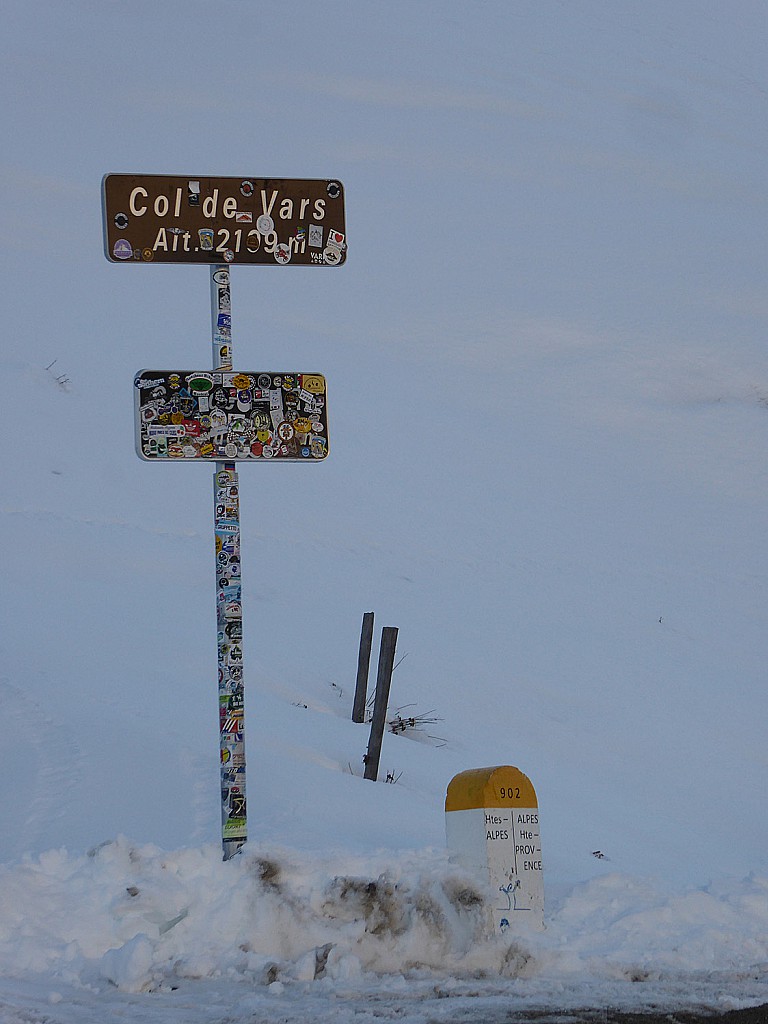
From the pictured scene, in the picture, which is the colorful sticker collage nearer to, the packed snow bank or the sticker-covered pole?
the sticker-covered pole

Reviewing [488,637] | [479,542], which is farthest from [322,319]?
[488,637]

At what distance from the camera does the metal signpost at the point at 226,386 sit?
605 centimetres

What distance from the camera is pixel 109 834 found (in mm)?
7238

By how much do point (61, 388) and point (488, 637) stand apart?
9.87m

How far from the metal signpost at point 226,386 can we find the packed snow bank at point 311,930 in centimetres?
48

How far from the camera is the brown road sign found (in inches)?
243

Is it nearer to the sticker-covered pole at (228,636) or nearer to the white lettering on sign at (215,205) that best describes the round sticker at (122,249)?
the white lettering on sign at (215,205)

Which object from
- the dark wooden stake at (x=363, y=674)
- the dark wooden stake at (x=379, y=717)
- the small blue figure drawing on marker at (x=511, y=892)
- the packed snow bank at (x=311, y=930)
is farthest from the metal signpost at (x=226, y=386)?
the dark wooden stake at (x=363, y=674)

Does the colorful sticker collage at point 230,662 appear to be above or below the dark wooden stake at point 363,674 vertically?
above

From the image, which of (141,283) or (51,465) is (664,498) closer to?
(51,465)

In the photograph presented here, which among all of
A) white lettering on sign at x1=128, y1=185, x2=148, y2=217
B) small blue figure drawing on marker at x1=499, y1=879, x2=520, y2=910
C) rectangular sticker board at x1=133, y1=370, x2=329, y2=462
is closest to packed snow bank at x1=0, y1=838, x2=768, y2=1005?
small blue figure drawing on marker at x1=499, y1=879, x2=520, y2=910

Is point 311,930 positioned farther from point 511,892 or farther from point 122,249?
point 122,249

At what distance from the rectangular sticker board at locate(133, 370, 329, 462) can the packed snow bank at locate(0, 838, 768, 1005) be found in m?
1.74

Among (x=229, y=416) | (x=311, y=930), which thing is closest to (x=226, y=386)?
(x=229, y=416)
